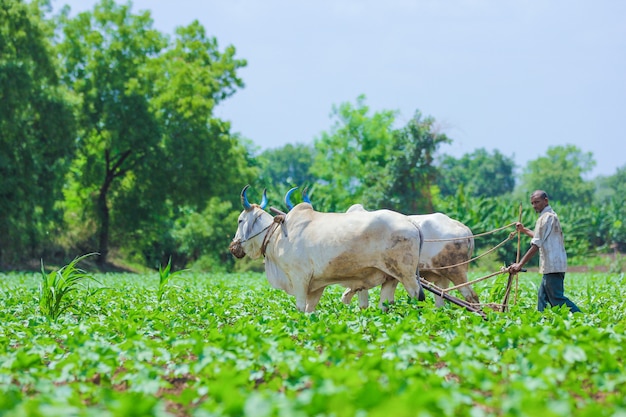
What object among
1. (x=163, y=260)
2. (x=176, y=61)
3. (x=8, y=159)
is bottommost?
(x=163, y=260)

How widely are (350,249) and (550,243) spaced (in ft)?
7.59

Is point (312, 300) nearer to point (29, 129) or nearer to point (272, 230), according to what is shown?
point (272, 230)

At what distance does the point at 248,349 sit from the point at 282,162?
87208mm

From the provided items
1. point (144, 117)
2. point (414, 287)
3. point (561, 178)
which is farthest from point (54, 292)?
point (561, 178)

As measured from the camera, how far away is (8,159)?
25.0 meters

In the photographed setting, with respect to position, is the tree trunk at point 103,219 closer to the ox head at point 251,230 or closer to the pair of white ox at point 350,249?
the ox head at point 251,230

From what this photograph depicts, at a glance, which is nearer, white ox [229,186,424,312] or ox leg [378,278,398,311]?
white ox [229,186,424,312]

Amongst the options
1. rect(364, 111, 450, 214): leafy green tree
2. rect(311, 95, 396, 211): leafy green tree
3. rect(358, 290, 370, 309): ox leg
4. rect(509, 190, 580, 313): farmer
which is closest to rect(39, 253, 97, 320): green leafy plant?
rect(358, 290, 370, 309): ox leg

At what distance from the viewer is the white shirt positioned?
8312mm

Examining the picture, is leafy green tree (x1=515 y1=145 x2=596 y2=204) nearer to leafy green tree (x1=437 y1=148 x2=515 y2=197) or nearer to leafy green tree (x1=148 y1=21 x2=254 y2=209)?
leafy green tree (x1=437 y1=148 x2=515 y2=197)

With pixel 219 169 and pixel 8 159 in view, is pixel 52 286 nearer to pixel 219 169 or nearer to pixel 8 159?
pixel 8 159

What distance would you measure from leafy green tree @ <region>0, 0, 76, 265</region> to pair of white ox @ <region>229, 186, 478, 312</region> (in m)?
17.2

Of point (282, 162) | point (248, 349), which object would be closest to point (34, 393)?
point (248, 349)

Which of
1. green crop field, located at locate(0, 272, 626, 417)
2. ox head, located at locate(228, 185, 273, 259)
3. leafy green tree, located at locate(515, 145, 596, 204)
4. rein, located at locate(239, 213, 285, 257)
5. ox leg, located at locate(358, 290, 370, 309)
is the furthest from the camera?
leafy green tree, located at locate(515, 145, 596, 204)
